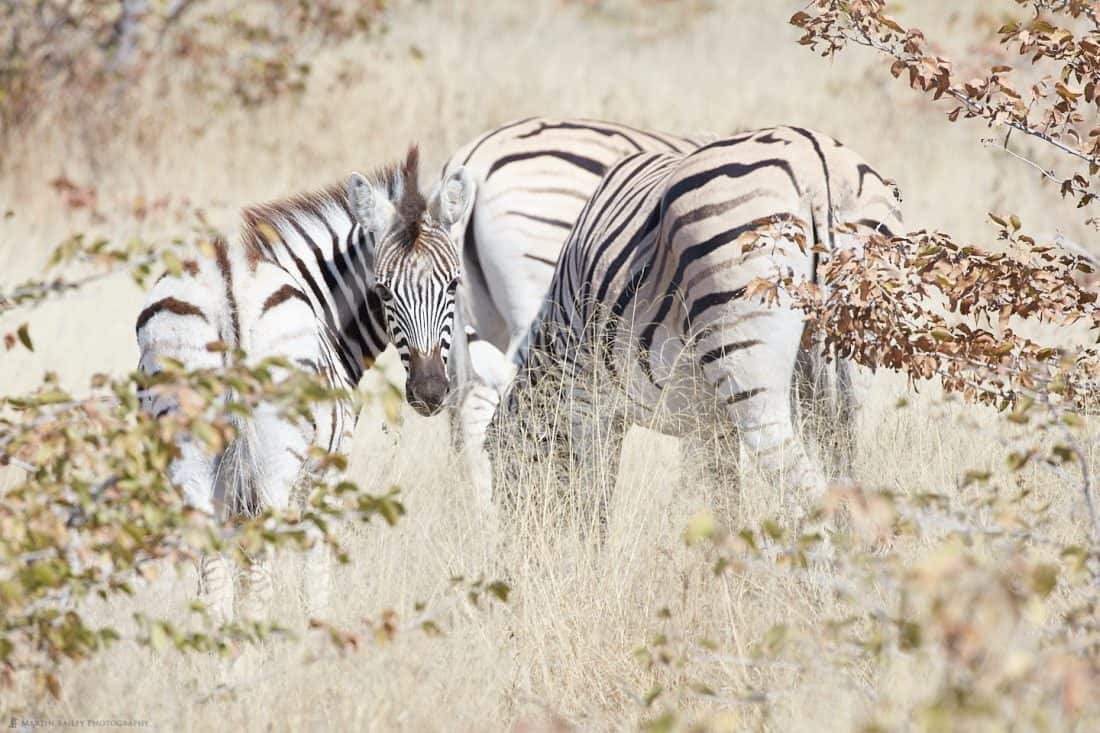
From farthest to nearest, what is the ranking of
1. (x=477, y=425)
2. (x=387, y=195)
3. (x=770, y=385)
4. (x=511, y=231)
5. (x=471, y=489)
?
(x=477, y=425), (x=511, y=231), (x=471, y=489), (x=387, y=195), (x=770, y=385)

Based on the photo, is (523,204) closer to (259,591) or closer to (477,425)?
(477,425)

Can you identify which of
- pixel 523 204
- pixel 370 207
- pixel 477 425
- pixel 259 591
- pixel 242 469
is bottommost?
pixel 259 591

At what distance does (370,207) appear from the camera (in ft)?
15.3

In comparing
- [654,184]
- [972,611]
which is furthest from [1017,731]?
[654,184]

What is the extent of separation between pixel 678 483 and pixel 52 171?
9094 mm

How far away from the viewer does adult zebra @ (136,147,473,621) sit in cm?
397

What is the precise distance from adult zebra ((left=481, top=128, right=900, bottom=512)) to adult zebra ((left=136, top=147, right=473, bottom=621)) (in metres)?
0.71

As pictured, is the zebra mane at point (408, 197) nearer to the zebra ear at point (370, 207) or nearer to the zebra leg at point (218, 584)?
the zebra ear at point (370, 207)

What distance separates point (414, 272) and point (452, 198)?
47 cm

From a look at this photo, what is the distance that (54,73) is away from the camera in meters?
12.8

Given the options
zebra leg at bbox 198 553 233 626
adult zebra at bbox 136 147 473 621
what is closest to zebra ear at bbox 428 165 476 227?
adult zebra at bbox 136 147 473 621

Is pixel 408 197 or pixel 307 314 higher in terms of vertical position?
pixel 408 197

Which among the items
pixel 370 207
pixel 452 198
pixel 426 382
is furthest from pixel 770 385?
pixel 370 207

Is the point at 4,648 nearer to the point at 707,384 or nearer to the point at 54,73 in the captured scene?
the point at 707,384
